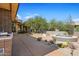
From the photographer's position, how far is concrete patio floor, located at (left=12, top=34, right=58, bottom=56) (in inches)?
148

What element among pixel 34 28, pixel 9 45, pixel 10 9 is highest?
pixel 10 9

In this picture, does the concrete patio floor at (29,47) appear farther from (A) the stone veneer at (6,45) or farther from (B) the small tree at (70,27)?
(B) the small tree at (70,27)

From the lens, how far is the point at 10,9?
12.4ft

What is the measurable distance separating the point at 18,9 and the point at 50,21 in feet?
2.16

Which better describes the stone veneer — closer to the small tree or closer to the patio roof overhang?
the patio roof overhang

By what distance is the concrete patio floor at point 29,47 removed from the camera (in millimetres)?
3764

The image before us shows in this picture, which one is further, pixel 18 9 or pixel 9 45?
pixel 18 9

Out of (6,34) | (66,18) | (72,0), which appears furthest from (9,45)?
(72,0)

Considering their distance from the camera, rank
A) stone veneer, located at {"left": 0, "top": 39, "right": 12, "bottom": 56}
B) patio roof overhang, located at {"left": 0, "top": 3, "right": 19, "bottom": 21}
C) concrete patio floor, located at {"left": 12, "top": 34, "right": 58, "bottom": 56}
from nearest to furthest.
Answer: stone veneer, located at {"left": 0, "top": 39, "right": 12, "bottom": 56} → patio roof overhang, located at {"left": 0, "top": 3, "right": 19, "bottom": 21} → concrete patio floor, located at {"left": 12, "top": 34, "right": 58, "bottom": 56}

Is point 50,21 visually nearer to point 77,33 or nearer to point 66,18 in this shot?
point 66,18

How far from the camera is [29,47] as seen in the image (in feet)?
12.5

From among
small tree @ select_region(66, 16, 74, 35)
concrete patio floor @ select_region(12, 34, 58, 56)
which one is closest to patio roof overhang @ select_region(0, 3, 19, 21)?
concrete patio floor @ select_region(12, 34, 58, 56)

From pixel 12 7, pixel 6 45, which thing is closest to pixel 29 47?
pixel 6 45

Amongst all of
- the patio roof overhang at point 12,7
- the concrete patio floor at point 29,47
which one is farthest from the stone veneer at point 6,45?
the patio roof overhang at point 12,7
